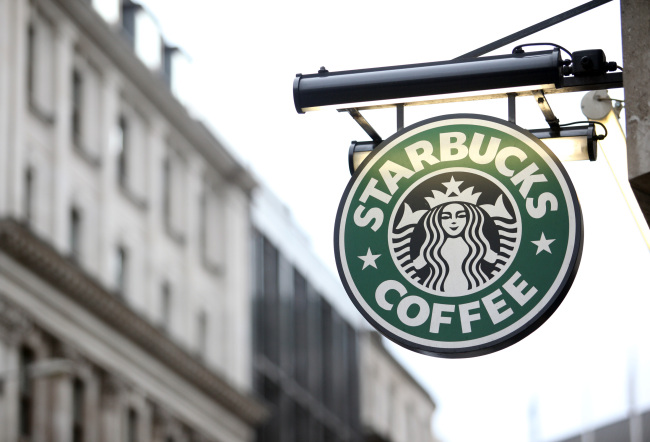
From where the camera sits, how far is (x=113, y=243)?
39562 millimetres

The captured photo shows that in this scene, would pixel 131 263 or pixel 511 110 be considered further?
pixel 131 263

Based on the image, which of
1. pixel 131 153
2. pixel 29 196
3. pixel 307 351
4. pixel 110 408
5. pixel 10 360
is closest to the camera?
pixel 10 360

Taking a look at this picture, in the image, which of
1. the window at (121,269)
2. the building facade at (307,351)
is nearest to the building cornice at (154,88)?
the building facade at (307,351)

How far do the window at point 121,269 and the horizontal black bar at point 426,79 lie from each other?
3408cm

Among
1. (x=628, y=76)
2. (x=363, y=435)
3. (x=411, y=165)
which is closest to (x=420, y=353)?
(x=411, y=165)

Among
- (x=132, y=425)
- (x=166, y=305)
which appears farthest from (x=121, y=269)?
(x=132, y=425)

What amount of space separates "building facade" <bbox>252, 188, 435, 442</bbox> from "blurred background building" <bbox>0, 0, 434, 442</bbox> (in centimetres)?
11

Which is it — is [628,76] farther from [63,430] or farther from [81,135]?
[81,135]

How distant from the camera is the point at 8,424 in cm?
3253

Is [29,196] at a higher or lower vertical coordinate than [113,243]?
higher

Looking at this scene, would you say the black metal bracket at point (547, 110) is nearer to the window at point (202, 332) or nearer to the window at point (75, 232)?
the window at point (75, 232)

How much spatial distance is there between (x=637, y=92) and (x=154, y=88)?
1492 inches

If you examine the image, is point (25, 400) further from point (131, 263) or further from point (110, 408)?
point (131, 263)

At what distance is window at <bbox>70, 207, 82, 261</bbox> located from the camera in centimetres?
3759
